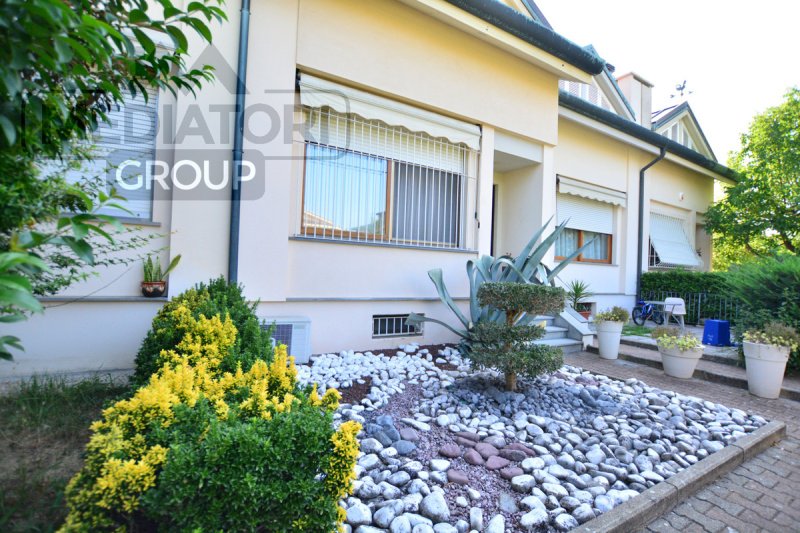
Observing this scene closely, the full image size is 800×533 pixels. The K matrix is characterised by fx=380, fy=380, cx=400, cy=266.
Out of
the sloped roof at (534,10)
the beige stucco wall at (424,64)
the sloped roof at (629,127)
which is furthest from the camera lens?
the sloped roof at (534,10)

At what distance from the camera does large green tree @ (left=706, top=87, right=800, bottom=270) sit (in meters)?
9.59

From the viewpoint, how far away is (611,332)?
5359 millimetres

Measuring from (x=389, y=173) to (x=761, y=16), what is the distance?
27.4 ft

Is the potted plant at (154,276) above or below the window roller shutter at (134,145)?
below

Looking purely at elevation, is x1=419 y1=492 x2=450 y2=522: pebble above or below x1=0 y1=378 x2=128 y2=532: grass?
below

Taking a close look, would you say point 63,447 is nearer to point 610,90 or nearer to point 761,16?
point 761,16

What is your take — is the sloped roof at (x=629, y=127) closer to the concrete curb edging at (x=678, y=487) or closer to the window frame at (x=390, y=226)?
the window frame at (x=390, y=226)

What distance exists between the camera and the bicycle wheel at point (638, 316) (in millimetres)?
8367

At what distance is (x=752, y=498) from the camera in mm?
2264

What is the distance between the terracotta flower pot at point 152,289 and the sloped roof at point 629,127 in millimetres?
7058

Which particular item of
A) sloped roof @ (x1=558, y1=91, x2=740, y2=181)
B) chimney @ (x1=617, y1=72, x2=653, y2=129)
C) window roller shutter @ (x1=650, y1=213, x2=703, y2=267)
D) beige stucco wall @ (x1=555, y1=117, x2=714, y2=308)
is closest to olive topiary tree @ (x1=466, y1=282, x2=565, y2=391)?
beige stucco wall @ (x1=555, y1=117, x2=714, y2=308)

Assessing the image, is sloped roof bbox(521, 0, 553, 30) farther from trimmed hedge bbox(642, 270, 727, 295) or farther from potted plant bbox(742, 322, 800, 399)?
potted plant bbox(742, 322, 800, 399)

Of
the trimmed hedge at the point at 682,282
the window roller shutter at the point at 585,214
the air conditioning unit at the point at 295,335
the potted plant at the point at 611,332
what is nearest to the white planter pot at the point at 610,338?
the potted plant at the point at 611,332

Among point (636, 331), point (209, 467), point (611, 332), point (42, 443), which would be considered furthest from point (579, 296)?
point (42, 443)
